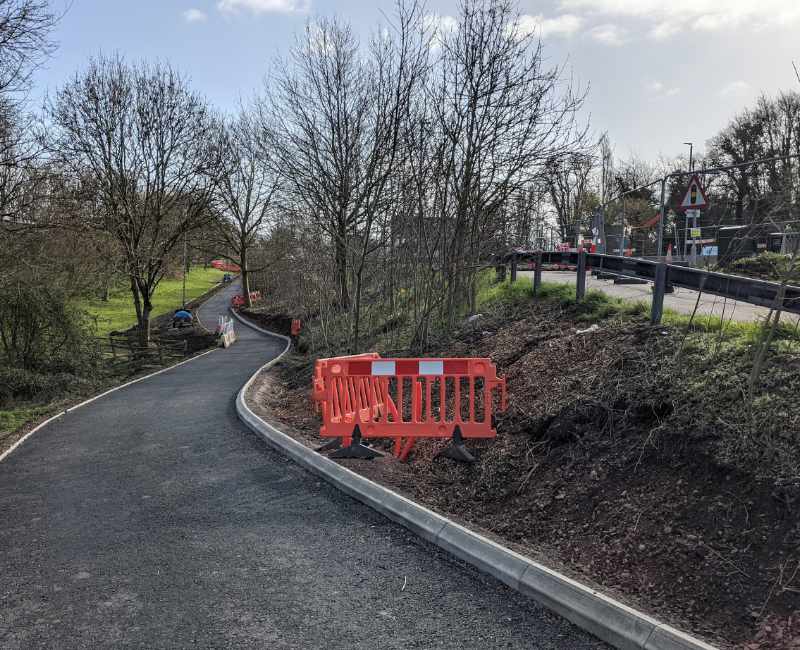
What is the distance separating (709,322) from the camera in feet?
21.1

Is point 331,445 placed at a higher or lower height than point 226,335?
higher

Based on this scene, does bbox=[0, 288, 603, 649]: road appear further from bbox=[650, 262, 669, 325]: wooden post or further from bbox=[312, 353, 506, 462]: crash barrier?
bbox=[650, 262, 669, 325]: wooden post

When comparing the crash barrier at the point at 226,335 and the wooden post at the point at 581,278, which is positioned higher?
the wooden post at the point at 581,278

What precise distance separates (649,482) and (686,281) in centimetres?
263

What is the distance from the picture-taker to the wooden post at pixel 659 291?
6.98 metres

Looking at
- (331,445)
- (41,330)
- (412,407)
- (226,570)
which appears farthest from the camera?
(41,330)

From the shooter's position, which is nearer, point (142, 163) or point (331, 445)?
point (331, 445)

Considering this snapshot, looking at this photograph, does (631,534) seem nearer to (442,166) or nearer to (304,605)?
(304,605)

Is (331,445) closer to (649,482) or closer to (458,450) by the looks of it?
(458,450)

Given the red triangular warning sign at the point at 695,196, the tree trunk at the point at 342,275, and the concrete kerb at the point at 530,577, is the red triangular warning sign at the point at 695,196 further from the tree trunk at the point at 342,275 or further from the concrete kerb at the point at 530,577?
the tree trunk at the point at 342,275

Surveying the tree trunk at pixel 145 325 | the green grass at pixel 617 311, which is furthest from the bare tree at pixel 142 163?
the green grass at pixel 617 311

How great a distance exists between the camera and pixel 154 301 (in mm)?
68750

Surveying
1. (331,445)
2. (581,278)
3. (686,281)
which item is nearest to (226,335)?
(581,278)

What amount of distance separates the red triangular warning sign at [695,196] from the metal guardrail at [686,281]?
58.7 inches
